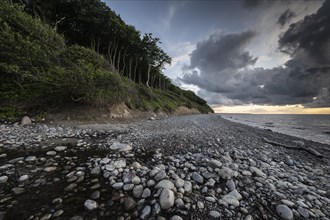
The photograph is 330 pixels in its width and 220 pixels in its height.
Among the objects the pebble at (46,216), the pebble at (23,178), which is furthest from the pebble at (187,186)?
the pebble at (23,178)

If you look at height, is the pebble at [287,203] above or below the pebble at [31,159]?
below

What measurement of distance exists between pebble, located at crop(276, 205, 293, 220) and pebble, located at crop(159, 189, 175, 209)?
4.88 feet

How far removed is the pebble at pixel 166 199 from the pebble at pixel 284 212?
1.49m

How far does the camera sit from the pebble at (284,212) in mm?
1760

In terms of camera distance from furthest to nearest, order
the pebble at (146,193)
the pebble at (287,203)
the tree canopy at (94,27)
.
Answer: the tree canopy at (94,27), the pebble at (146,193), the pebble at (287,203)

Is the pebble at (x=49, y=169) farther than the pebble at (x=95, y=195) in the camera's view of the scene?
Yes

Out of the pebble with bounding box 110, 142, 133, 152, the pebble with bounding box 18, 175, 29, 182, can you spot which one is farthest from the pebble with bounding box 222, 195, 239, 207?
the pebble with bounding box 18, 175, 29, 182

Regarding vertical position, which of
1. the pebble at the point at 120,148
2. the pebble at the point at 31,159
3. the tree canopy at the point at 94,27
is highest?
the tree canopy at the point at 94,27

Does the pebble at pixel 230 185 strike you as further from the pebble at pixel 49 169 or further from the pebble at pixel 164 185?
the pebble at pixel 49 169

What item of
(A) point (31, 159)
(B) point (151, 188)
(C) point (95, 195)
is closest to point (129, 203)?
(B) point (151, 188)

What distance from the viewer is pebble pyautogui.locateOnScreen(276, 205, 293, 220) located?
1760mm

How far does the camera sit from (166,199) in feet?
6.27

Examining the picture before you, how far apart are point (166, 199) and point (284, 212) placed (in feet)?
5.35

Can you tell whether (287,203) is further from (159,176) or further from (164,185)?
(159,176)
